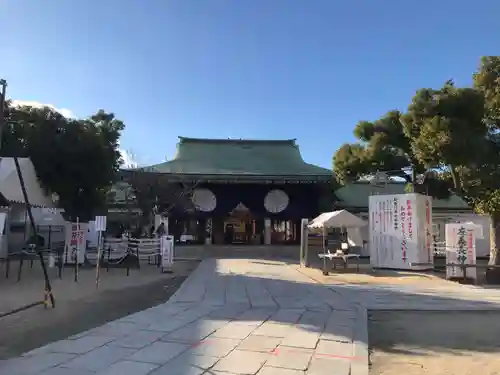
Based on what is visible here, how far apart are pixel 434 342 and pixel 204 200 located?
18.3 m

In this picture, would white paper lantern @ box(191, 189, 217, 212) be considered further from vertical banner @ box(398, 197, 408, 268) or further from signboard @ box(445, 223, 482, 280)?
signboard @ box(445, 223, 482, 280)

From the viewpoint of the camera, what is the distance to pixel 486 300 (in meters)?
7.69

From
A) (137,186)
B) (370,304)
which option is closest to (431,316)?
(370,304)

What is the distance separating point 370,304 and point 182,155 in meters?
20.1

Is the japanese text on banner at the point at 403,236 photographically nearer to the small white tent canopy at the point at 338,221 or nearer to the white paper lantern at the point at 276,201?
the small white tent canopy at the point at 338,221

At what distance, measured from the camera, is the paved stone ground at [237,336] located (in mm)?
3686

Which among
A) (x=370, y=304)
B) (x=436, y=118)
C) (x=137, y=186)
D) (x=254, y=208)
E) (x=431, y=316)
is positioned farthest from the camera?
(x=254, y=208)

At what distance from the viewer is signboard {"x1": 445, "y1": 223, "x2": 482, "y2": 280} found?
10.8 m

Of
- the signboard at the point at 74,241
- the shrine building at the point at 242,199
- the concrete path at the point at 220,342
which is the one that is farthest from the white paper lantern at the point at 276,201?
the concrete path at the point at 220,342

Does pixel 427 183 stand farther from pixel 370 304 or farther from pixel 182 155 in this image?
pixel 182 155

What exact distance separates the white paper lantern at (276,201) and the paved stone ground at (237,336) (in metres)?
14.4

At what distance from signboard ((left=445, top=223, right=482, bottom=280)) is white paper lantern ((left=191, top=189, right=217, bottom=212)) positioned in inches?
531

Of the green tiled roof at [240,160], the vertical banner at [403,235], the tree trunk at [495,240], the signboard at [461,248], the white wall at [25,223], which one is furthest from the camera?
the green tiled roof at [240,160]

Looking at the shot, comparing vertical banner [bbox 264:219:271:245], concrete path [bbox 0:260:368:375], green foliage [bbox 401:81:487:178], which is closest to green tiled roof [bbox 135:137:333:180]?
vertical banner [bbox 264:219:271:245]
